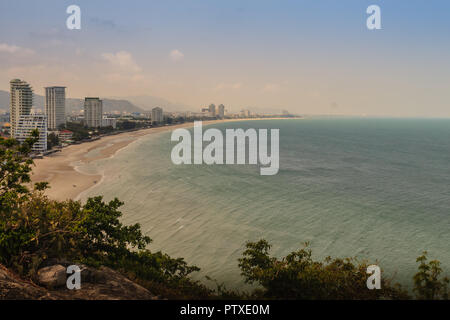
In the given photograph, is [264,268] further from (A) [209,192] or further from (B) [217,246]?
(A) [209,192]

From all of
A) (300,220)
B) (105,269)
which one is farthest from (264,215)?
(105,269)

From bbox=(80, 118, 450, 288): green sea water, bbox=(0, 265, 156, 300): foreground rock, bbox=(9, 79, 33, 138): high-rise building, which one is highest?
bbox=(9, 79, 33, 138): high-rise building

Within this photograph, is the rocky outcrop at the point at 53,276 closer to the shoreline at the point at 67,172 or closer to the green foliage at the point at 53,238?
the green foliage at the point at 53,238

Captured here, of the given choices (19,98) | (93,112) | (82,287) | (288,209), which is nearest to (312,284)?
(82,287)

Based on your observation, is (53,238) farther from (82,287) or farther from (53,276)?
(82,287)

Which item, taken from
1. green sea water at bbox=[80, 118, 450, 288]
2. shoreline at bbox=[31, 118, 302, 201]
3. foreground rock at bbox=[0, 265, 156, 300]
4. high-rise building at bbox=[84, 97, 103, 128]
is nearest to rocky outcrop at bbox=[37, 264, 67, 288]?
foreground rock at bbox=[0, 265, 156, 300]

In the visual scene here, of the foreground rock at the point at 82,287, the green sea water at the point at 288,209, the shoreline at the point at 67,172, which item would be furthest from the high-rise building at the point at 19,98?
the foreground rock at the point at 82,287

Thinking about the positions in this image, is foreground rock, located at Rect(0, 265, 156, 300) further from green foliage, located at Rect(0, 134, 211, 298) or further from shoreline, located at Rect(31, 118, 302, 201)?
shoreline, located at Rect(31, 118, 302, 201)
